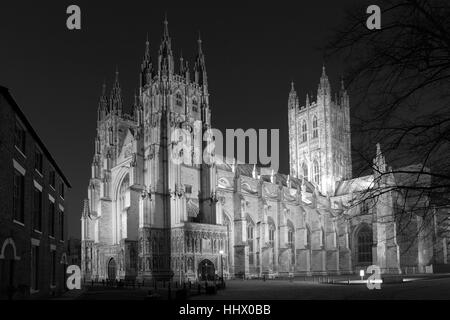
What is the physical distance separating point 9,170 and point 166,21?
4912 cm

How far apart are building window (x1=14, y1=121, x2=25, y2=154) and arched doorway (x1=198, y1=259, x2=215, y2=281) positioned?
3649 cm

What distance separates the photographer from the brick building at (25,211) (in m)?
18.9

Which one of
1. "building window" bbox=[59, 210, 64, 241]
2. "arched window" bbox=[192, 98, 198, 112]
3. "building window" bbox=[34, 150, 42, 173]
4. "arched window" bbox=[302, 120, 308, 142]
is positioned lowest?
"building window" bbox=[59, 210, 64, 241]

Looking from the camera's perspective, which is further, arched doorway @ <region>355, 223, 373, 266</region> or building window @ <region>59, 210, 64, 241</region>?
arched doorway @ <region>355, 223, 373, 266</region>

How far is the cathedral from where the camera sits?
5600 centimetres

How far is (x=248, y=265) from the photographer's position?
213ft

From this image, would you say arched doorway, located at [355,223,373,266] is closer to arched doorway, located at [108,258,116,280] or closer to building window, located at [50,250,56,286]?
arched doorway, located at [108,258,116,280]

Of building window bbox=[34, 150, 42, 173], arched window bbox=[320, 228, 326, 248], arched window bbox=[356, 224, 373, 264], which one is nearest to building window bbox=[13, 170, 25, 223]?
building window bbox=[34, 150, 42, 173]

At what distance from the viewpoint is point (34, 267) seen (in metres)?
24.5

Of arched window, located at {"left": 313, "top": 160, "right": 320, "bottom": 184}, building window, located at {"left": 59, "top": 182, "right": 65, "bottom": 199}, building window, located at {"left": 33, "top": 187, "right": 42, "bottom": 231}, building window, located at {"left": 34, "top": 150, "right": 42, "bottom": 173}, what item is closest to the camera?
building window, located at {"left": 33, "top": 187, "right": 42, "bottom": 231}

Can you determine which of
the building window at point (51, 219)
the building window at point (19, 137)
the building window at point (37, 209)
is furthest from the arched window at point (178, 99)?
the building window at point (19, 137)

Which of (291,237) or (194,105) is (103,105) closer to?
(194,105)

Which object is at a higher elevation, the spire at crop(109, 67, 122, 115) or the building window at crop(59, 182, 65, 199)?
the spire at crop(109, 67, 122, 115)
